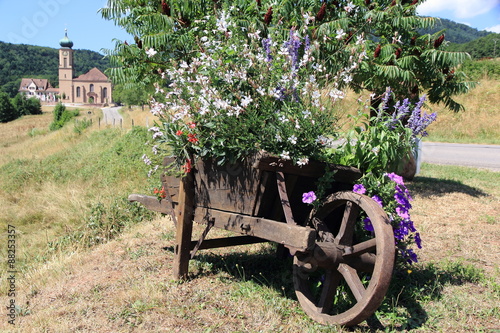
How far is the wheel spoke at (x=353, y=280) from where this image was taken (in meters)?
2.86

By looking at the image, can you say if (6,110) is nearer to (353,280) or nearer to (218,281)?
(218,281)

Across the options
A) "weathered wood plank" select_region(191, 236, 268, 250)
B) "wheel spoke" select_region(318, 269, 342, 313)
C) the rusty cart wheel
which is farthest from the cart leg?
"wheel spoke" select_region(318, 269, 342, 313)

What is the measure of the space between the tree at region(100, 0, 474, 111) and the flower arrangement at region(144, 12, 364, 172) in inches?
146

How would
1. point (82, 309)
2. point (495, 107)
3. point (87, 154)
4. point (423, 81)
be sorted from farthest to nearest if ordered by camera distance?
1. point (495, 107)
2. point (87, 154)
3. point (423, 81)
4. point (82, 309)

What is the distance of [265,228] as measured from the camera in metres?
3.18

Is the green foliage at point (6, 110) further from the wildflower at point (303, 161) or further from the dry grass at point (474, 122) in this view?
the wildflower at point (303, 161)

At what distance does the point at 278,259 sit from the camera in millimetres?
4379

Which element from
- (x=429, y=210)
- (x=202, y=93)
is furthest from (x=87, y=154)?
(x=202, y=93)

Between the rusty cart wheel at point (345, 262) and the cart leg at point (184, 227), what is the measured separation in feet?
3.85

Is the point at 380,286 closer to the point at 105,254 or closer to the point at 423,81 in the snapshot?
the point at 105,254

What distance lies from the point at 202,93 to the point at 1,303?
2.95 m

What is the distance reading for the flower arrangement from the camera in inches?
120

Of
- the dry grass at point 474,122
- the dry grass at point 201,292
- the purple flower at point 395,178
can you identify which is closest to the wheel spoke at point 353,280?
the dry grass at point 201,292

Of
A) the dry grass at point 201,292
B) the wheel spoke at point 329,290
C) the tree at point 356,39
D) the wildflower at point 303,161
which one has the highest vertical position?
the tree at point 356,39
